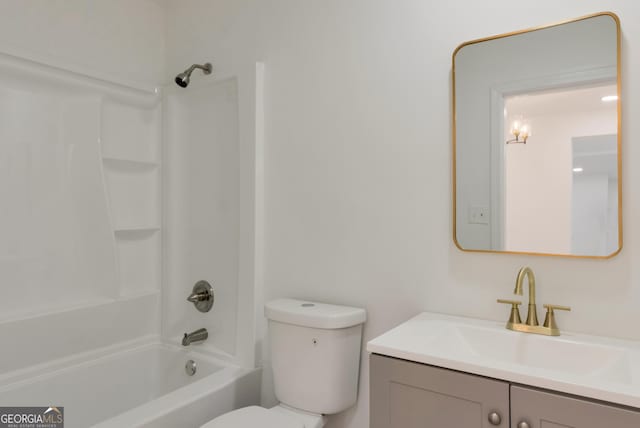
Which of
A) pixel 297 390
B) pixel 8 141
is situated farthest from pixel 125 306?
pixel 297 390

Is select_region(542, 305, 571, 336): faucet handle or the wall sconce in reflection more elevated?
the wall sconce in reflection

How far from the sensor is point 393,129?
1.70 meters

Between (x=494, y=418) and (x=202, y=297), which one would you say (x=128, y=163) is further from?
(x=494, y=418)

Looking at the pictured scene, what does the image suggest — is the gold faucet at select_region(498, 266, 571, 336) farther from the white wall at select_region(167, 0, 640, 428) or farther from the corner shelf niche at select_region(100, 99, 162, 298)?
→ the corner shelf niche at select_region(100, 99, 162, 298)

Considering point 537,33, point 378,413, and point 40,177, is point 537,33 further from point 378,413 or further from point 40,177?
point 40,177

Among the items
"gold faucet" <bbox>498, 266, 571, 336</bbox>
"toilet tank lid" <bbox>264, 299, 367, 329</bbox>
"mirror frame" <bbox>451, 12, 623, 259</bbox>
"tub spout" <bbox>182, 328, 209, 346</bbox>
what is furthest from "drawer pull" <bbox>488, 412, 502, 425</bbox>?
"tub spout" <bbox>182, 328, 209, 346</bbox>

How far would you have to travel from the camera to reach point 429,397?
3.89 ft

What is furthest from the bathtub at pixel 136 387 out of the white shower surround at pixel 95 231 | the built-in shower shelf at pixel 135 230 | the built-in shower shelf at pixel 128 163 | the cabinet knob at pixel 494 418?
the cabinet knob at pixel 494 418

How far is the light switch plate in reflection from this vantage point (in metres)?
1.50

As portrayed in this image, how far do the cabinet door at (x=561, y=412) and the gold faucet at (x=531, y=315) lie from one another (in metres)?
0.35

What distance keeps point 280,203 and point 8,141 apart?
1.20 m

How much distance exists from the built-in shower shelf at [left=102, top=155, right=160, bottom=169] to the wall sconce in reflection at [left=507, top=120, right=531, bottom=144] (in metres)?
1.85

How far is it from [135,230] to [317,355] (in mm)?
1280

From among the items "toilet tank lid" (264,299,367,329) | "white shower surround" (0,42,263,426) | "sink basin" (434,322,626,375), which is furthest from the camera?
"white shower surround" (0,42,263,426)
